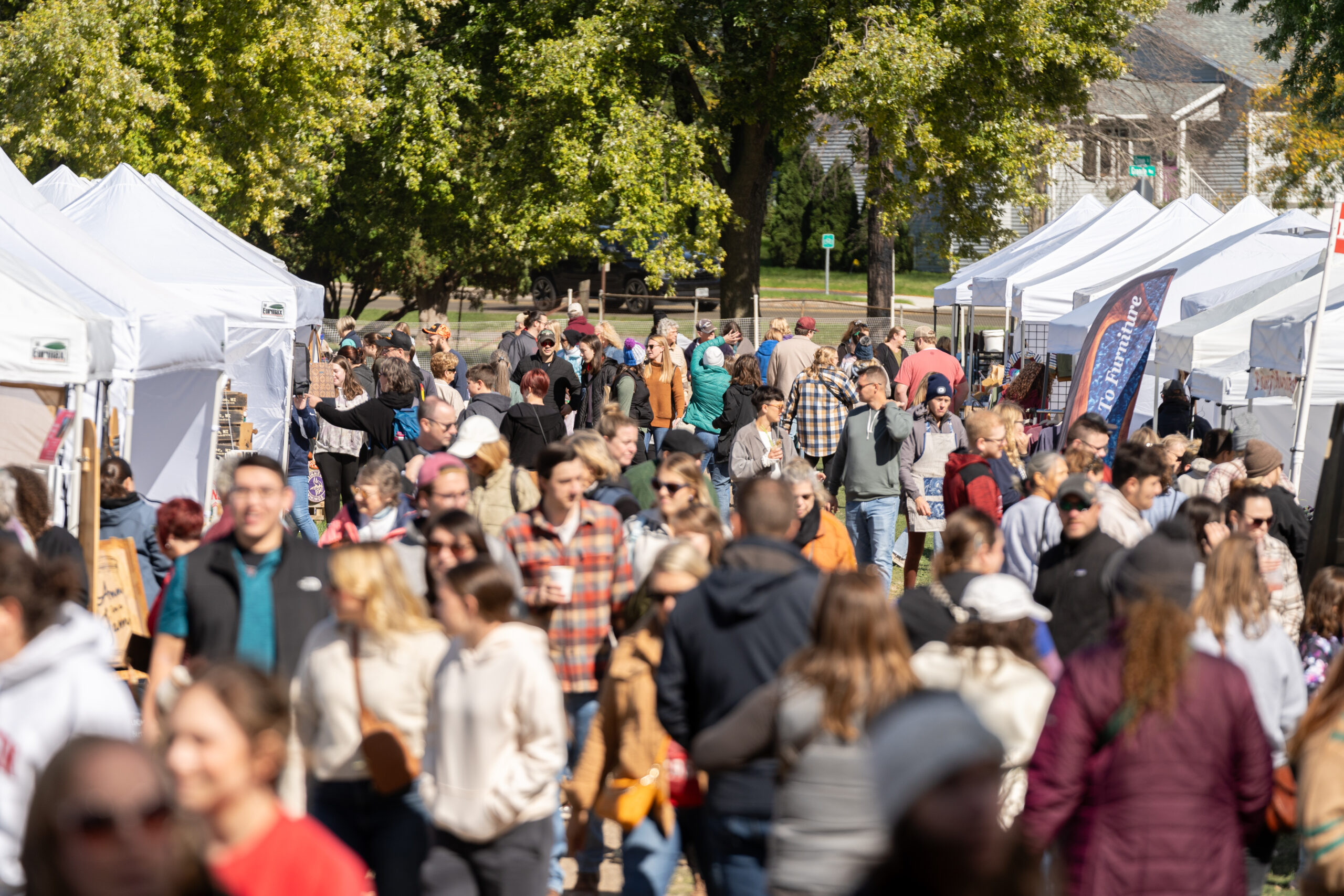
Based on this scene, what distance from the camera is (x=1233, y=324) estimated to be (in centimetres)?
1193

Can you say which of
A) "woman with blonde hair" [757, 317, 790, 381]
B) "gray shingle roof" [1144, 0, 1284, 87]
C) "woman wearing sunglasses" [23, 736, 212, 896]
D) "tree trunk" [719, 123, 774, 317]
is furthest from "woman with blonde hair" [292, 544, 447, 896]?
"gray shingle roof" [1144, 0, 1284, 87]

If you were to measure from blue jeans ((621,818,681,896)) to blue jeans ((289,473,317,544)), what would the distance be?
7.58 metres

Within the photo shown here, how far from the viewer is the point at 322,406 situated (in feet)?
34.1

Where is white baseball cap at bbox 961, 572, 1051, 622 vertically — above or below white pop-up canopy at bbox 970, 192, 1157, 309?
below

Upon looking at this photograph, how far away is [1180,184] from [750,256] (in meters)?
27.8

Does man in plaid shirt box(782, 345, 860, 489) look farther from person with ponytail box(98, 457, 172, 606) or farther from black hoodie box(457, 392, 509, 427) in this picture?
person with ponytail box(98, 457, 172, 606)

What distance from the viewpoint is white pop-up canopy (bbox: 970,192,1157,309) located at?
20.5 m

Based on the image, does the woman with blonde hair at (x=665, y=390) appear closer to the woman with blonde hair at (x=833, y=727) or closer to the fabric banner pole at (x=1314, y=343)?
the fabric banner pole at (x=1314, y=343)

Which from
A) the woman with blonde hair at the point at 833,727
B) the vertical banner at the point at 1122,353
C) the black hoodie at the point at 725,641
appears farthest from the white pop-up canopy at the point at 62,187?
the woman with blonde hair at the point at 833,727

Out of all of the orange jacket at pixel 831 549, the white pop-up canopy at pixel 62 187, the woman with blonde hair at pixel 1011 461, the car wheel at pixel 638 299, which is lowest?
the orange jacket at pixel 831 549

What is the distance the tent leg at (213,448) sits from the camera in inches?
448

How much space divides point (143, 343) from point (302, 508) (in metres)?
3.03

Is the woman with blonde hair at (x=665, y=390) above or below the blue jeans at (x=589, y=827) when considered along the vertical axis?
above

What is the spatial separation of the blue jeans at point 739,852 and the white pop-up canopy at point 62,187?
12958mm
